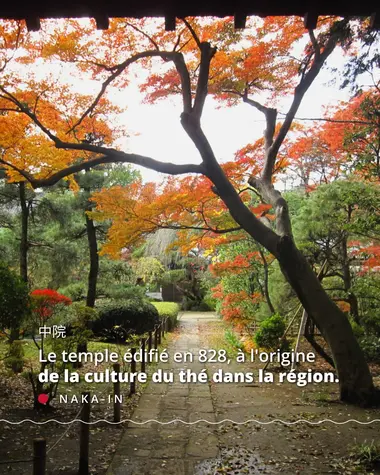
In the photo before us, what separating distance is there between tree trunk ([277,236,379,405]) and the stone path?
1991mm

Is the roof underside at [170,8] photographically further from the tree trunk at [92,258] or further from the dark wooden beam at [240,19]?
the tree trunk at [92,258]

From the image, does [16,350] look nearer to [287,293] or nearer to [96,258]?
[96,258]

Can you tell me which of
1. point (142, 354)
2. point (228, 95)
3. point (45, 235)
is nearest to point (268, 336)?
point (142, 354)

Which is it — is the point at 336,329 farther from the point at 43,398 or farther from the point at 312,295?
the point at 43,398

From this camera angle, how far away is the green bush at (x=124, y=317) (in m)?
12.3

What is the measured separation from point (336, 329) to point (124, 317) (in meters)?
7.99

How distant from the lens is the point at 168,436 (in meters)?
4.60

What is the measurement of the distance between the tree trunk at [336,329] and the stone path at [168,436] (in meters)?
1.99

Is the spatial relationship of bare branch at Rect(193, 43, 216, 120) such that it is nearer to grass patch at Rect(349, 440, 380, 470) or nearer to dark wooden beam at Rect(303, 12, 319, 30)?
dark wooden beam at Rect(303, 12, 319, 30)

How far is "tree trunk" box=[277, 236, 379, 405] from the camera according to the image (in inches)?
227

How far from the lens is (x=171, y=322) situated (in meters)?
16.5

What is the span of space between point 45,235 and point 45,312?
5.09 m

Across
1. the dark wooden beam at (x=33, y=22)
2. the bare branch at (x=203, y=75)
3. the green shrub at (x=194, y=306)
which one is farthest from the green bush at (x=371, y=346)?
the green shrub at (x=194, y=306)

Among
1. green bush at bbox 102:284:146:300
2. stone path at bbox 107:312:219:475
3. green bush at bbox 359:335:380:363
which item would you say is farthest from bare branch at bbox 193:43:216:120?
green bush at bbox 102:284:146:300
